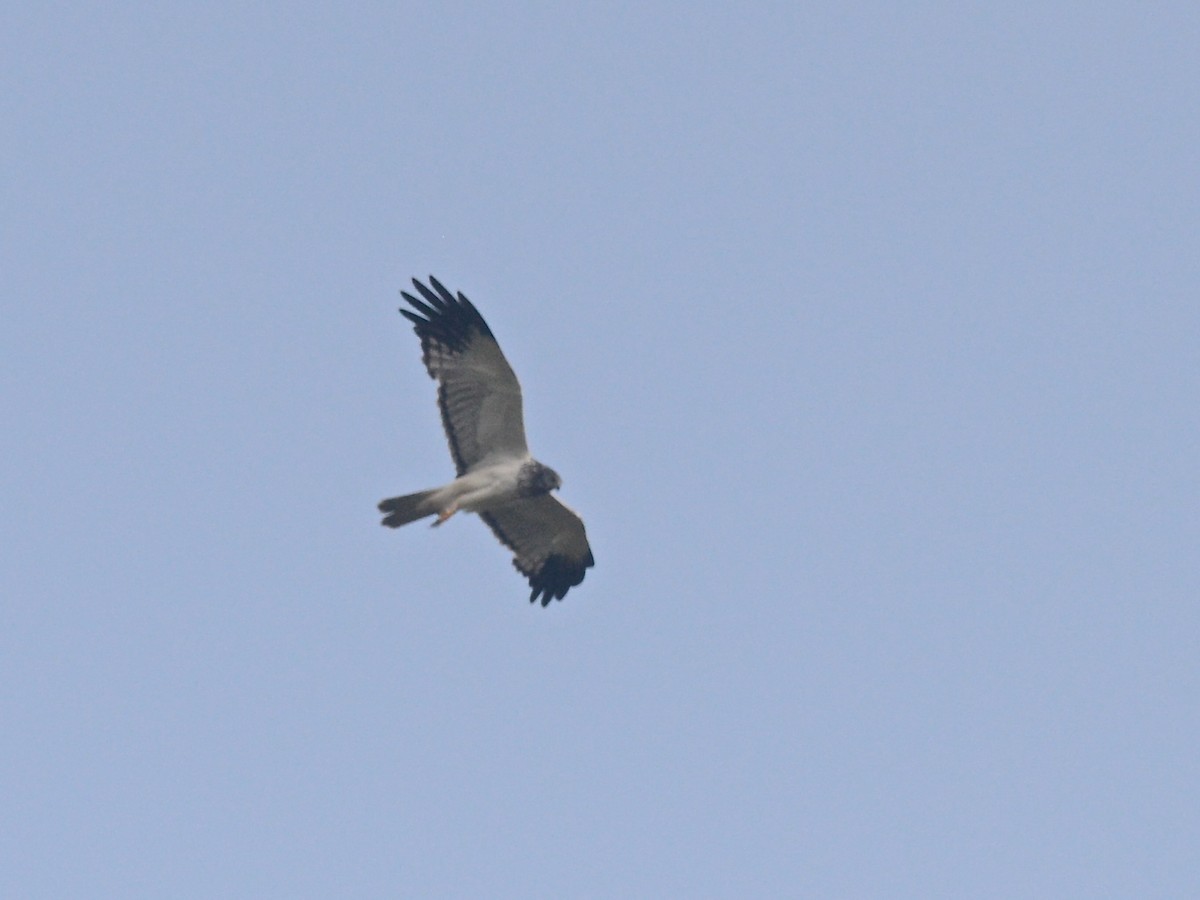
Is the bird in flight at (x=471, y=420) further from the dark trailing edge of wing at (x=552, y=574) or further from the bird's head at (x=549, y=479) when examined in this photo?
the dark trailing edge of wing at (x=552, y=574)

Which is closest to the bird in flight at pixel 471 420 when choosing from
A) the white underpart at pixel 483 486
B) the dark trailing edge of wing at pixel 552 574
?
the white underpart at pixel 483 486

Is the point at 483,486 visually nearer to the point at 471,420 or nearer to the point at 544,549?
the point at 471,420

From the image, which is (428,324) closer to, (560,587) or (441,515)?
(441,515)

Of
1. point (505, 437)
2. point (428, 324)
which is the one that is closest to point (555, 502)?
point (505, 437)

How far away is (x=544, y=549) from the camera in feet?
75.8

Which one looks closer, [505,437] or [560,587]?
[505,437]

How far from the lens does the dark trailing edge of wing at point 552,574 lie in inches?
910

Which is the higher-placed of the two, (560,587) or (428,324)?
(428,324)

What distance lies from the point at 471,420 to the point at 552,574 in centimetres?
259

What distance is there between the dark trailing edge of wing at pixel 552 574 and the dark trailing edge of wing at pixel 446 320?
2597mm

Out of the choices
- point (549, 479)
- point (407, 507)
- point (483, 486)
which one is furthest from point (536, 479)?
point (407, 507)

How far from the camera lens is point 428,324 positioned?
21891 millimetres

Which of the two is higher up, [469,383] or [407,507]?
[469,383]

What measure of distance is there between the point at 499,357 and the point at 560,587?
3.48 meters
